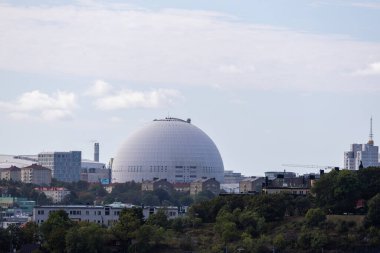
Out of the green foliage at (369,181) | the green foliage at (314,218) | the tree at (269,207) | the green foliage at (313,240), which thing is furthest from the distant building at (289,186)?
the green foliage at (313,240)

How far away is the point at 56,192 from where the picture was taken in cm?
18725

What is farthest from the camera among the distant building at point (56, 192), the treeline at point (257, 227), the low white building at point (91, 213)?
the distant building at point (56, 192)

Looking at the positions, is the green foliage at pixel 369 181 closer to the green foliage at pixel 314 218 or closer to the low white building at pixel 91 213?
the green foliage at pixel 314 218

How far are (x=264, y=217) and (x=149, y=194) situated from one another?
82042 millimetres

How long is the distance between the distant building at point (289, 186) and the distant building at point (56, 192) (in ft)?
183

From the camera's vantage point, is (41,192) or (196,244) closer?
(196,244)

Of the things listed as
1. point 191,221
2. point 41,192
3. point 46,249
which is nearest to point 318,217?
point 191,221

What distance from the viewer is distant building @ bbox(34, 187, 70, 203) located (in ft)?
600

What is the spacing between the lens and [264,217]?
98.7m

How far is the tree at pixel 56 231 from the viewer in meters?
95.1

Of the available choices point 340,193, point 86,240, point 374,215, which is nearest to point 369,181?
point 340,193

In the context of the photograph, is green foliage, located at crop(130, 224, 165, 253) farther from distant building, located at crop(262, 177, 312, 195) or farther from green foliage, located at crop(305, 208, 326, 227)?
distant building, located at crop(262, 177, 312, 195)

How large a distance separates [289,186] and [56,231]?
32296mm

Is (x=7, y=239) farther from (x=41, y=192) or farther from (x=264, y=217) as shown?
(x=41, y=192)
